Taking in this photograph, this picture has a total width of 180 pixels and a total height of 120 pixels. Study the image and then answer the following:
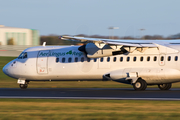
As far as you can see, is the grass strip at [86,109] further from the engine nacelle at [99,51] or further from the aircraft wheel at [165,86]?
the aircraft wheel at [165,86]

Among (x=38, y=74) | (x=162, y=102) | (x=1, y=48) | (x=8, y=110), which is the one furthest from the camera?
(x=1, y=48)

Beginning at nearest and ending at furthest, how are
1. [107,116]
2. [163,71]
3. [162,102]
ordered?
[107,116]
[162,102]
[163,71]

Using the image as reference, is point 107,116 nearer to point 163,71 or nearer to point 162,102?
point 162,102

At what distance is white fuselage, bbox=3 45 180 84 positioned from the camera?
766 inches

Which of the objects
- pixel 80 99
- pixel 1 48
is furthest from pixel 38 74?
pixel 1 48

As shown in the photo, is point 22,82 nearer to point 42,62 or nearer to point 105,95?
point 42,62

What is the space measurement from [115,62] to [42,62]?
5.52 meters

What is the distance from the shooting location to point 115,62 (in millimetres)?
20359

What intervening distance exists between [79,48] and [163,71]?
5.79m

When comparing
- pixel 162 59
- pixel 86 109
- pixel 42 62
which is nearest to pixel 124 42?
pixel 162 59

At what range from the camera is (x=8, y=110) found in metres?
13.2

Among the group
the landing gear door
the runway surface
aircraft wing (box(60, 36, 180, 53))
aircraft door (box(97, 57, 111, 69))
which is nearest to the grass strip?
the runway surface

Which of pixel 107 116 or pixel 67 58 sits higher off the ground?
pixel 67 58

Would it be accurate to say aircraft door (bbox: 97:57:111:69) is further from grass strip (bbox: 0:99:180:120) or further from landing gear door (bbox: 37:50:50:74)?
grass strip (bbox: 0:99:180:120)
